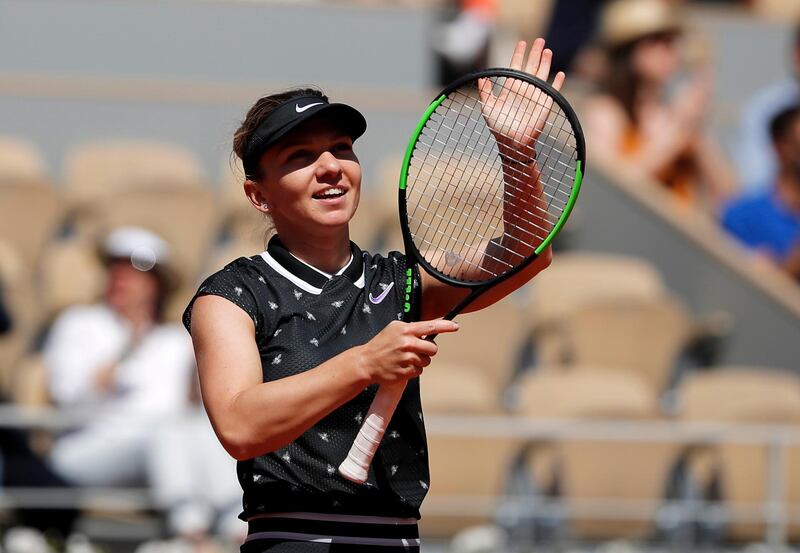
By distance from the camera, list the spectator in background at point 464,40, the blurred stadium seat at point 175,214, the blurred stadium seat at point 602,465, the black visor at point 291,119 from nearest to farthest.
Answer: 1. the black visor at point 291,119
2. the blurred stadium seat at point 602,465
3. the blurred stadium seat at point 175,214
4. the spectator in background at point 464,40

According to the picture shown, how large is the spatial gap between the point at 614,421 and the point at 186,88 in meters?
3.11

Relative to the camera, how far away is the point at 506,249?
112 inches

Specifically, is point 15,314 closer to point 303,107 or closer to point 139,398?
point 139,398

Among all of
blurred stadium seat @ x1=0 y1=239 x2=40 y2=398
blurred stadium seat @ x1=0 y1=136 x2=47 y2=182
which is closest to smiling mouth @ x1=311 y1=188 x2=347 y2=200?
blurred stadium seat @ x1=0 y1=239 x2=40 y2=398

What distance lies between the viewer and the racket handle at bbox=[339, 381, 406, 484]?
2.58m

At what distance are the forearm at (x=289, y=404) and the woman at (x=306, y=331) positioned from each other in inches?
1.3

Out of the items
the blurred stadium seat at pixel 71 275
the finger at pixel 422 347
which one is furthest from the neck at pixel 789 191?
the finger at pixel 422 347

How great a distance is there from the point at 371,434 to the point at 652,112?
5396 mm

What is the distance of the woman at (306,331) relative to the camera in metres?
2.65

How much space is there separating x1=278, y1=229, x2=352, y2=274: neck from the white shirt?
9.96ft

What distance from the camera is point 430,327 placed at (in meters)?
2.47

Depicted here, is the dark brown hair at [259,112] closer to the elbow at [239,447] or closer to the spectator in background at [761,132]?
the elbow at [239,447]

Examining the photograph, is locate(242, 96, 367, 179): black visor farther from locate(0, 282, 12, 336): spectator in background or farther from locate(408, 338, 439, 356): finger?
locate(0, 282, 12, 336): spectator in background

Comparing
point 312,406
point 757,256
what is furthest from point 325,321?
point 757,256
